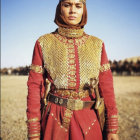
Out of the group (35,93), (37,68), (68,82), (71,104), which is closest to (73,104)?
(71,104)

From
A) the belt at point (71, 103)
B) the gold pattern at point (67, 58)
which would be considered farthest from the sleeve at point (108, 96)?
the belt at point (71, 103)

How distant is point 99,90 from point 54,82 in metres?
0.61

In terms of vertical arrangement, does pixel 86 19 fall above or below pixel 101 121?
above

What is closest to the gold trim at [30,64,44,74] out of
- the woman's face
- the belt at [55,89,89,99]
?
the belt at [55,89,89,99]

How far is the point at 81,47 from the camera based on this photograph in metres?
2.42

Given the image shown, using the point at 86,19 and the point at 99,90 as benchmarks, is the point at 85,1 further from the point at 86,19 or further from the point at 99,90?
the point at 99,90

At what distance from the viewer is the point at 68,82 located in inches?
88.6

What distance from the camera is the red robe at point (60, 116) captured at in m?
2.20

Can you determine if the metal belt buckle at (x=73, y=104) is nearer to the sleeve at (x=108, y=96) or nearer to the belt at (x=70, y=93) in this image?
the belt at (x=70, y=93)

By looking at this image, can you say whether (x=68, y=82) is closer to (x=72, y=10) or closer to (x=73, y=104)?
(x=73, y=104)

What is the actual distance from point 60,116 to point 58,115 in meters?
0.03

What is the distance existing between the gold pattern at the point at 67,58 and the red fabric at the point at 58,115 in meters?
0.12

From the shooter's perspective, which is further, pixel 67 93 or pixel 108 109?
pixel 108 109

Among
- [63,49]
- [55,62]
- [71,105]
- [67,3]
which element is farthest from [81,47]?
[71,105]
